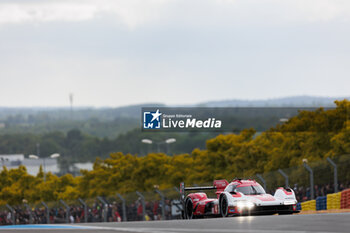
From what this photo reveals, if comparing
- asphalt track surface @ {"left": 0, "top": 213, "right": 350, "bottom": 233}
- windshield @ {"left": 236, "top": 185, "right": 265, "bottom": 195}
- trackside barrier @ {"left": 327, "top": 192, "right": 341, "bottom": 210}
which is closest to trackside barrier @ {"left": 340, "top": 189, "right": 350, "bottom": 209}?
trackside barrier @ {"left": 327, "top": 192, "right": 341, "bottom": 210}

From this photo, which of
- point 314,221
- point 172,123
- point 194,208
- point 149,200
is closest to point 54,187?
point 172,123

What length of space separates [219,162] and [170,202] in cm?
2282

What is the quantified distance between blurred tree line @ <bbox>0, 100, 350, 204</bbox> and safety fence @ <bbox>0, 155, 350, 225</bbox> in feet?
2.85

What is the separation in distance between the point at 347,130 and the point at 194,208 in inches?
897

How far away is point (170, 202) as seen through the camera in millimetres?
35688

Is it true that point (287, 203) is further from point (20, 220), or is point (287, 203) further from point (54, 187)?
point (54, 187)

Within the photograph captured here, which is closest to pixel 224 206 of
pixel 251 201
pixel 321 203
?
pixel 251 201

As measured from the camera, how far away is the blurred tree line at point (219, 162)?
47.9 meters

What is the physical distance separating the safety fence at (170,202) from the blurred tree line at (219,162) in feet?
2.85

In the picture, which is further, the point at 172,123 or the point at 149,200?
the point at 172,123

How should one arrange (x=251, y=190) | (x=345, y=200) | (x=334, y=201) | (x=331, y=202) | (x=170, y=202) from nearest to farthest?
(x=251, y=190) → (x=345, y=200) → (x=334, y=201) → (x=331, y=202) → (x=170, y=202)

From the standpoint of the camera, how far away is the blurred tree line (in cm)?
4791

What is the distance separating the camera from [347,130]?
45.2 metres

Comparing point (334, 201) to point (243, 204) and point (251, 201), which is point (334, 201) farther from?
point (243, 204)
